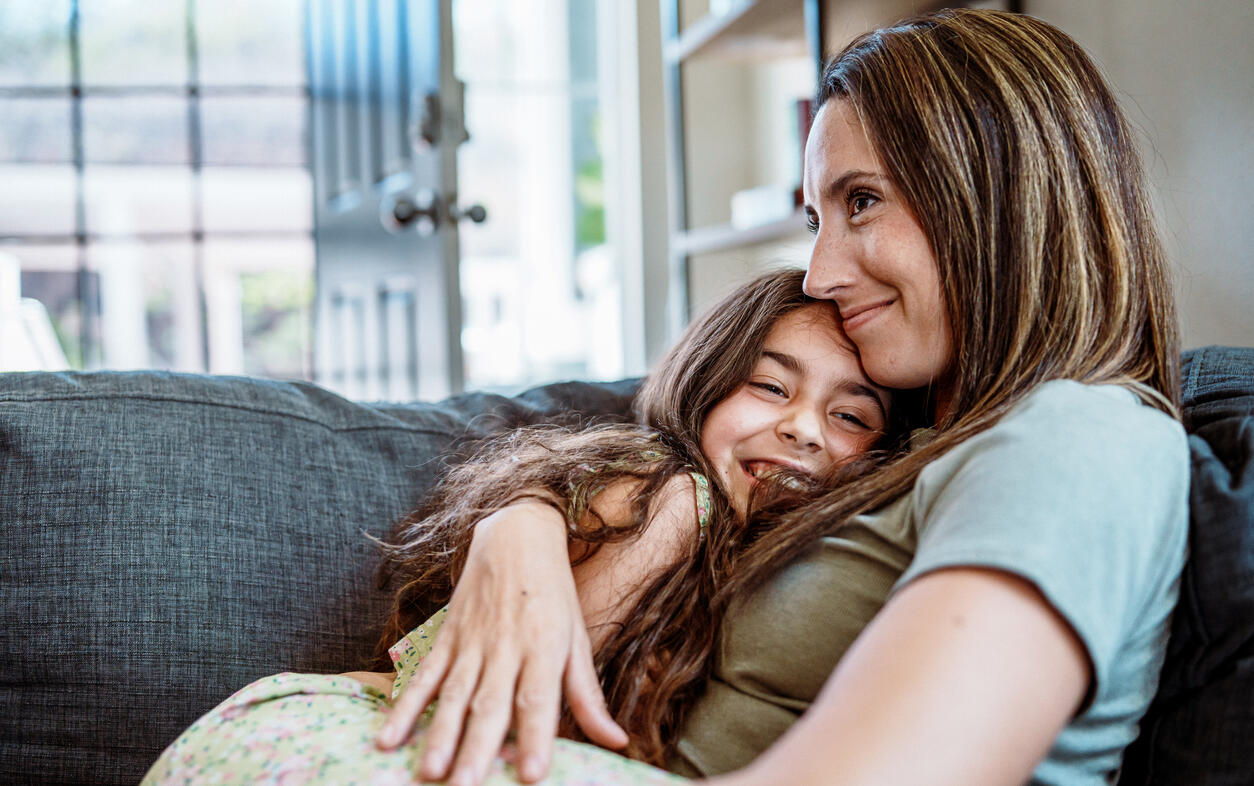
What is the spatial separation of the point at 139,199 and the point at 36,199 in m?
0.40

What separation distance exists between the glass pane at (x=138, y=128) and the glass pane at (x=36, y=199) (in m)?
0.14

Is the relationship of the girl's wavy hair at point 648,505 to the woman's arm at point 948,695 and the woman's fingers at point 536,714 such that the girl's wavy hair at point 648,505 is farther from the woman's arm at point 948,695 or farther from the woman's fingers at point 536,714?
the woman's arm at point 948,695

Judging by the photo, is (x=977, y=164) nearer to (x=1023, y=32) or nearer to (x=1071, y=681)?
(x=1023, y=32)

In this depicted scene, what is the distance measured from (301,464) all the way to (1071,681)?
2.68 feet

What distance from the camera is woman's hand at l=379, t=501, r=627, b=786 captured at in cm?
69

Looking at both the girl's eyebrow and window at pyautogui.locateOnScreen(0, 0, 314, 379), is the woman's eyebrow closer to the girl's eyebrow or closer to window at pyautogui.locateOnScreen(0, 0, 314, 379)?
the girl's eyebrow

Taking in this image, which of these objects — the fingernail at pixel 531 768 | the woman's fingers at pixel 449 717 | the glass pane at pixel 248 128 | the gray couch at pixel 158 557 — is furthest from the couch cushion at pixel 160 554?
the glass pane at pixel 248 128

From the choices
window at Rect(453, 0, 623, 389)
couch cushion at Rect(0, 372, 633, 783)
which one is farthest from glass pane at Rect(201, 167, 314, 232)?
couch cushion at Rect(0, 372, 633, 783)

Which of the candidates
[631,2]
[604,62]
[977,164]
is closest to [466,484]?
[977,164]

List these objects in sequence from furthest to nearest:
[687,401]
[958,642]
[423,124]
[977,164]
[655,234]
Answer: [655,234]
[423,124]
[687,401]
[977,164]
[958,642]

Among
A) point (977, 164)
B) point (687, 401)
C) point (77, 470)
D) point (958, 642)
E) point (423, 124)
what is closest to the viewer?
point (958, 642)

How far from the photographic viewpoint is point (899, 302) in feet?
3.34

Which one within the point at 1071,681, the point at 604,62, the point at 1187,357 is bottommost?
the point at 1071,681

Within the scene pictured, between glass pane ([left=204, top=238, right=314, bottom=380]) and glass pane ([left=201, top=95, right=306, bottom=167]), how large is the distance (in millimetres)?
317
